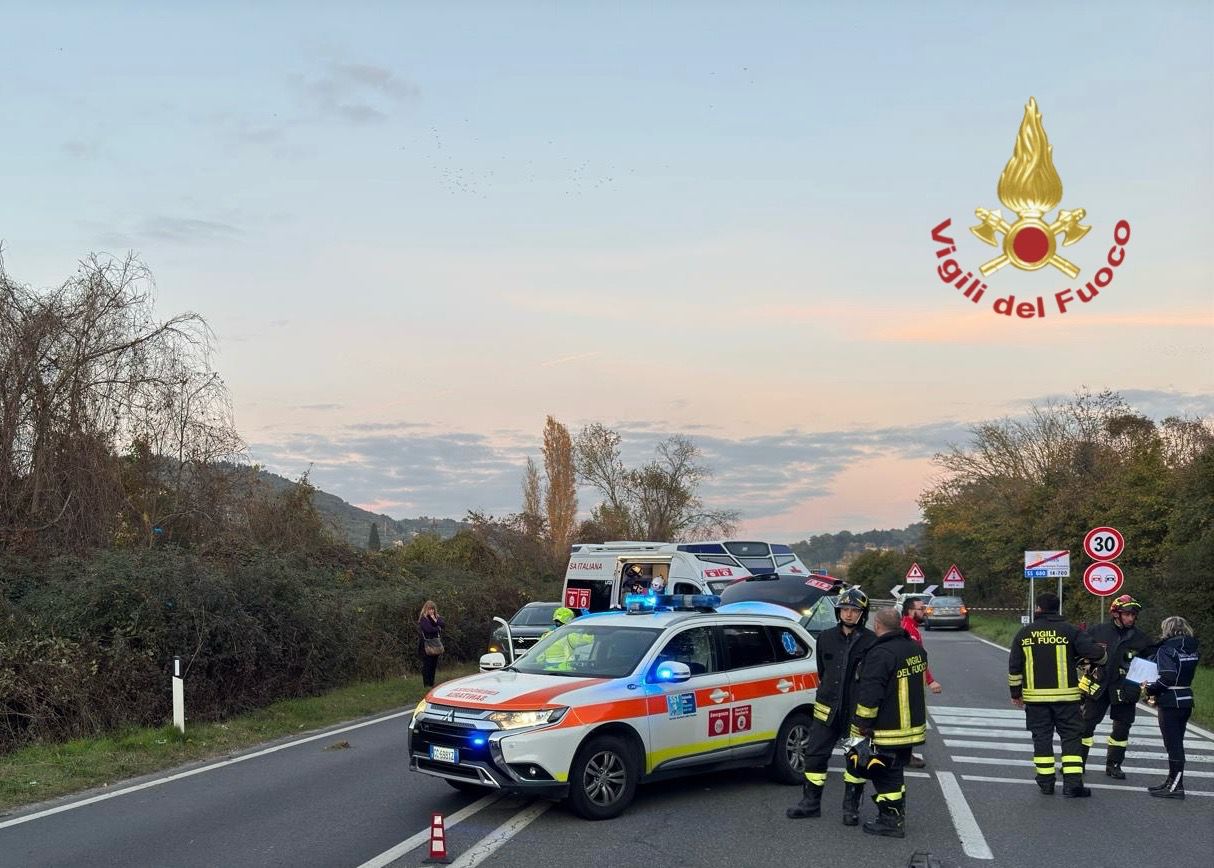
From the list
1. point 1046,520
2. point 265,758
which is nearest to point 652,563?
point 265,758

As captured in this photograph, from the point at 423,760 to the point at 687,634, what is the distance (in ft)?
8.43

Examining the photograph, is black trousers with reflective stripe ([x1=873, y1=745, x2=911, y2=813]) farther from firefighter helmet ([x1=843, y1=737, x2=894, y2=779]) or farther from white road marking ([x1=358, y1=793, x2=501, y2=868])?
white road marking ([x1=358, y1=793, x2=501, y2=868])

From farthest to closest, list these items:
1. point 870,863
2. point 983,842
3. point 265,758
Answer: point 265,758, point 983,842, point 870,863

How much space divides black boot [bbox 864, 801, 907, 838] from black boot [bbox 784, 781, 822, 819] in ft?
1.88

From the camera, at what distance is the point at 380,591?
78.5 feet

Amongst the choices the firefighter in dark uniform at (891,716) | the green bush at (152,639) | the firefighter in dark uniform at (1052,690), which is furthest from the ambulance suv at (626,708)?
the green bush at (152,639)

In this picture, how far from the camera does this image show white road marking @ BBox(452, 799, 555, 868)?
7479 millimetres

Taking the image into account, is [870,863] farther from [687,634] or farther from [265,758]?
[265,758]

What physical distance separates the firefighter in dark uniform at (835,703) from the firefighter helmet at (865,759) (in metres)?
0.13

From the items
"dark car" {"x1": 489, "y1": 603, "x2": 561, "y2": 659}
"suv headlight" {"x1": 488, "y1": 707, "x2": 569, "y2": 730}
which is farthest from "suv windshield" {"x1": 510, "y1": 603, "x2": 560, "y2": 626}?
"suv headlight" {"x1": 488, "y1": 707, "x2": 569, "y2": 730}

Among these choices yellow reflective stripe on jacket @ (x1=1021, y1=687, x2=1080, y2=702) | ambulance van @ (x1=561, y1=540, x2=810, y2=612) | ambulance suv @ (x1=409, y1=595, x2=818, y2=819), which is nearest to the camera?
ambulance suv @ (x1=409, y1=595, x2=818, y2=819)

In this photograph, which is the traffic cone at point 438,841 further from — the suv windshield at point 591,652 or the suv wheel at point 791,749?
the suv wheel at point 791,749

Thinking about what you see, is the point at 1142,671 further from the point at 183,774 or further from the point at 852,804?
the point at 183,774

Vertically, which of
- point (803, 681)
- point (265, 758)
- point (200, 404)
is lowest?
point (265, 758)
